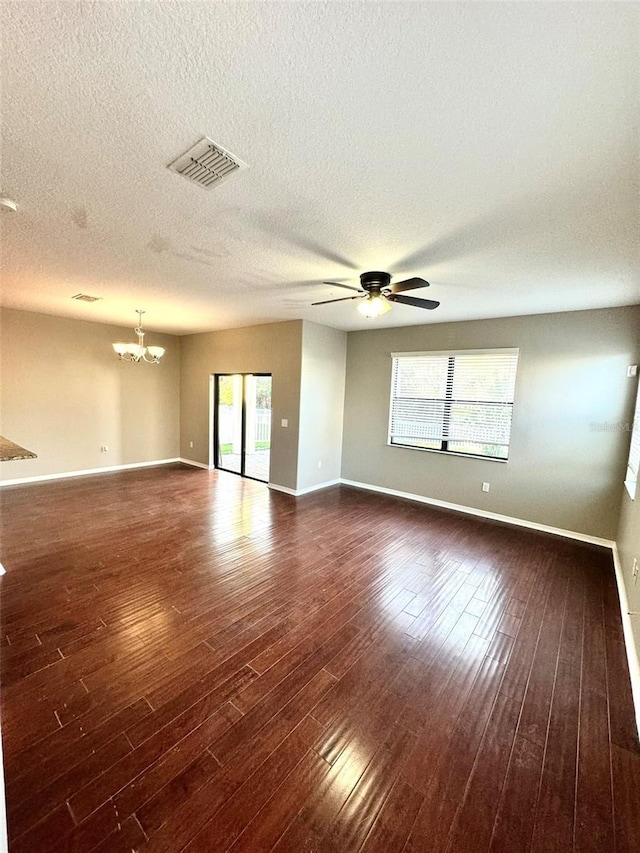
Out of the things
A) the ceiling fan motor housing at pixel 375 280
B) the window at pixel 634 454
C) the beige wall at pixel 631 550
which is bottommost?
the beige wall at pixel 631 550

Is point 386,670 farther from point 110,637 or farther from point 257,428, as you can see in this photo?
point 257,428

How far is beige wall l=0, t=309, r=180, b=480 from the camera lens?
5.27 m

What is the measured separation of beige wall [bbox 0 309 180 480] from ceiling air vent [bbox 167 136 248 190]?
5355 millimetres

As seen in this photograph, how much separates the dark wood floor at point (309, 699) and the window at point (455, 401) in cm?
176

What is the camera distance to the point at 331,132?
4.64 feet

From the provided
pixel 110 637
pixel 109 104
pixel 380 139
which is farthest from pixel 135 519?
pixel 380 139

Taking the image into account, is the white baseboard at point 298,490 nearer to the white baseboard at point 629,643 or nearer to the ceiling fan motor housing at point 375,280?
the ceiling fan motor housing at point 375,280

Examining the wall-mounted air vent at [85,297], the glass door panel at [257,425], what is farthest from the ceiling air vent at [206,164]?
the glass door panel at [257,425]

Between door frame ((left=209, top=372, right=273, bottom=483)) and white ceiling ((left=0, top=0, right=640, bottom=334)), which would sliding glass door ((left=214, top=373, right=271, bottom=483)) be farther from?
white ceiling ((left=0, top=0, right=640, bottom=334))

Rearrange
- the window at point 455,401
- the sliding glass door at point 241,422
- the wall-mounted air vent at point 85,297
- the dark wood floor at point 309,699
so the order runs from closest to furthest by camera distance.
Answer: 1. the dark wood floor at point 309,699
2. the wall-mounted air vent at point 85,297
3. the window at point 455,401
4. the sliding glass door at point 241,422

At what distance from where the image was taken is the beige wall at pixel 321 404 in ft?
17.6

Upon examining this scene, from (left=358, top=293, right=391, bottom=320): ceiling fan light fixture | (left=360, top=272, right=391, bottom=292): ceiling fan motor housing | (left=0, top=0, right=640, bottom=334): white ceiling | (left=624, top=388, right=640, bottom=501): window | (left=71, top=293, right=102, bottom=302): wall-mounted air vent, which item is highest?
(left=71, top=293, right=102, bottom=302): wall-mounted air vent

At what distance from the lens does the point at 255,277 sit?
3.23 metres

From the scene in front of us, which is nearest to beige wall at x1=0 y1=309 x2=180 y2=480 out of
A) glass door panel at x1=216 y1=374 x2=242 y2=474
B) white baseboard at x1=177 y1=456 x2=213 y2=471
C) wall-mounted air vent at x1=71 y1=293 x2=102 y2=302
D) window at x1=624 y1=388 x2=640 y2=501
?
white baseboard at x1=177 y1=456 x2=213 y2=471
